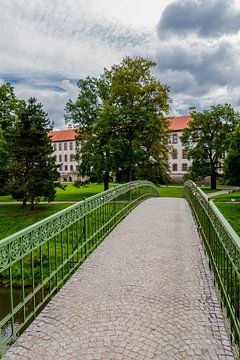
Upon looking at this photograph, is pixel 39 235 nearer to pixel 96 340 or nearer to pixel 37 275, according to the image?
pixel 96 340

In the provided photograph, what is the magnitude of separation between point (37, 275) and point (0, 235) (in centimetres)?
555

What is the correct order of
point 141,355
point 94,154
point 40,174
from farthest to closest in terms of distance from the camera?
1. point 94,154
2. point 40,174
3. point 141,355

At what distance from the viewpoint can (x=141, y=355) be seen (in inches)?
130

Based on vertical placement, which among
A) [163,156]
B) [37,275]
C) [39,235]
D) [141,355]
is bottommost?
[37,275]

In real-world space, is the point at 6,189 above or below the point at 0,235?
above

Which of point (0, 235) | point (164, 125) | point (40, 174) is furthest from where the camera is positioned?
point (164, 125)

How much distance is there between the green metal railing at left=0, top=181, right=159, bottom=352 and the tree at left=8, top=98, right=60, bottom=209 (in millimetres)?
6970

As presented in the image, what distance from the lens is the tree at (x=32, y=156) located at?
18.1m

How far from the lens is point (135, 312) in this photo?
4223mm

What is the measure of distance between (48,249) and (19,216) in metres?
14.4

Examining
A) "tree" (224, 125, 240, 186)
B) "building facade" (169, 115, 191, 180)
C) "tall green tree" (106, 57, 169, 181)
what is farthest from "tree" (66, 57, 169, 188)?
"building facade" (169, 115, 191, 180)

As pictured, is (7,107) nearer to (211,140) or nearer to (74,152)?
(211,140)

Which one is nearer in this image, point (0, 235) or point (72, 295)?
point (72, 295)

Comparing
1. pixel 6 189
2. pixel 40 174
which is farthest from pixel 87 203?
pixel 6 189
